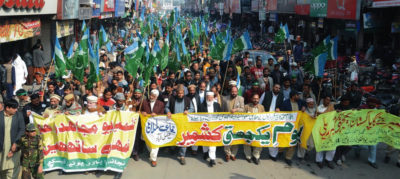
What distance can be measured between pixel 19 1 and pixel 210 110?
7679 mm

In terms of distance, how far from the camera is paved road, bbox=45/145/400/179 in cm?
684

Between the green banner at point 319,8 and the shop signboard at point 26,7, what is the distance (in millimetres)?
13350

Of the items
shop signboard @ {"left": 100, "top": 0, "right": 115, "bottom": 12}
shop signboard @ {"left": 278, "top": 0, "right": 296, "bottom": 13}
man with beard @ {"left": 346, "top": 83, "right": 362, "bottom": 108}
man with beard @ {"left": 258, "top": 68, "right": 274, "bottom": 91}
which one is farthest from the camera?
shop signboard @ {"left": 278, "top": 0, "right": 296, "bottom": 13}

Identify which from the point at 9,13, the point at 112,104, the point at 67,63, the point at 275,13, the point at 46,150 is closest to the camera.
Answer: the point at 46,150

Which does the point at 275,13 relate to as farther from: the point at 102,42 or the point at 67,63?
the point at 67,63

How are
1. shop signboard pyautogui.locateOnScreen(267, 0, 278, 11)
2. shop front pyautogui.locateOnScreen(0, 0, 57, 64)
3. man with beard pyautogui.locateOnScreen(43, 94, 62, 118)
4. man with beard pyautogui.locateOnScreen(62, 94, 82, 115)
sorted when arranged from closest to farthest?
1. man with beard pyautogui.locateOnScreen(43, 94, 62, 118)
2. man with beard pyautogui.locateOnScreen(62, 94, 82, 115)
3. shop front pyautogui.locateOnScreen(0, 0, 57, 64)
4. shop signboard pyautogui.locateOnScreen(267, 0, 278, 11)

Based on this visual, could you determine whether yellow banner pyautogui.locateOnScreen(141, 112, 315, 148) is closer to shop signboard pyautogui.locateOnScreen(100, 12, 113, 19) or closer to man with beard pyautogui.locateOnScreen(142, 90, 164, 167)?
man with beard pyautogui.locateOnScreen(142, 90, 164, 167)

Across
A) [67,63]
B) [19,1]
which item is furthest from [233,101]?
[19,1]

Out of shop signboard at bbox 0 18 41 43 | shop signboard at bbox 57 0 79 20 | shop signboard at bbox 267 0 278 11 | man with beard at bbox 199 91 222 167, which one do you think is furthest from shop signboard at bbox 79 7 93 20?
shop signboard at bbox 267 0 278 11

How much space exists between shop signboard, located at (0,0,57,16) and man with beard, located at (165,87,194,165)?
6.15m

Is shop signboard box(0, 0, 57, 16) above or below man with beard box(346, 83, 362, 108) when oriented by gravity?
above

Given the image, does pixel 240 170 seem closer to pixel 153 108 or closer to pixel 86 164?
pixel 153 108

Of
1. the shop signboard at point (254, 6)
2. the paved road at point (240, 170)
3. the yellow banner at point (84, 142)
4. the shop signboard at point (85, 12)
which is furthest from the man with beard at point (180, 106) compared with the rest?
the shop signboard at point (254, 6)

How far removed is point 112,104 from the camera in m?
7.80
